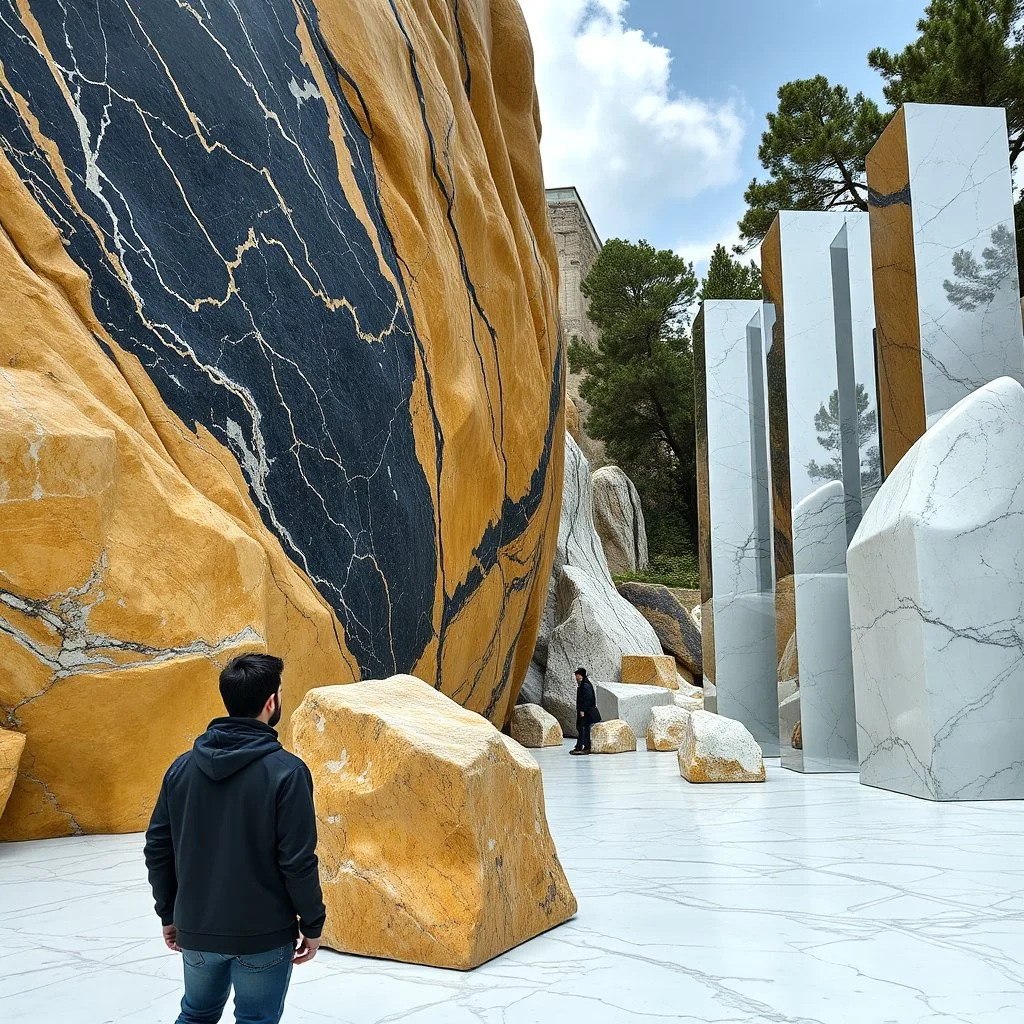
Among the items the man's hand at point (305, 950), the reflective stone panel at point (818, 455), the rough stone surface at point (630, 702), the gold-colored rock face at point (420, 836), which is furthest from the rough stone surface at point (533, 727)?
the man's hand at point (305, 950)

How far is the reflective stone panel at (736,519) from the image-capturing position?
11.8m

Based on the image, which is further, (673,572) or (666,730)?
(673,572)

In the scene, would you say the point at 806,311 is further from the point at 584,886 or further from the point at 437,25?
the point at 584,886

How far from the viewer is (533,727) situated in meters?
12.2

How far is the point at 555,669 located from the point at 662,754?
14.2 ft

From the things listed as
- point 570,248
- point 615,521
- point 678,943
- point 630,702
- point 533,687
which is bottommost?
point 678,943

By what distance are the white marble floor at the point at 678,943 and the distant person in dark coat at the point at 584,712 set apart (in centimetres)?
602

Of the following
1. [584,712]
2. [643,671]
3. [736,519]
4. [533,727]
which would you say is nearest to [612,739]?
[584,712]

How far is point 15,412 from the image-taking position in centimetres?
441

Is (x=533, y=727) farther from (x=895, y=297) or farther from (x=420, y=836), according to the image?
(x=420, y=836)

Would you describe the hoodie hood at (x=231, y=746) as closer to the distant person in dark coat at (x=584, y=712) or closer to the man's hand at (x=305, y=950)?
the man's hand at (x=305, y=950)

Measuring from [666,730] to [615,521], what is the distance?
16745 mm

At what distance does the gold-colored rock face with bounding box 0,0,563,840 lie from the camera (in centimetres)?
462

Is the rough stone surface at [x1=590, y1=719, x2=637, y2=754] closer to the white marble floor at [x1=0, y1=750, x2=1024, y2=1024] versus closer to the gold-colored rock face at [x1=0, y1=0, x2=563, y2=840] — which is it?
the gold-colored rock face at [x1=0, y1=0, x2=563, y2=840]
